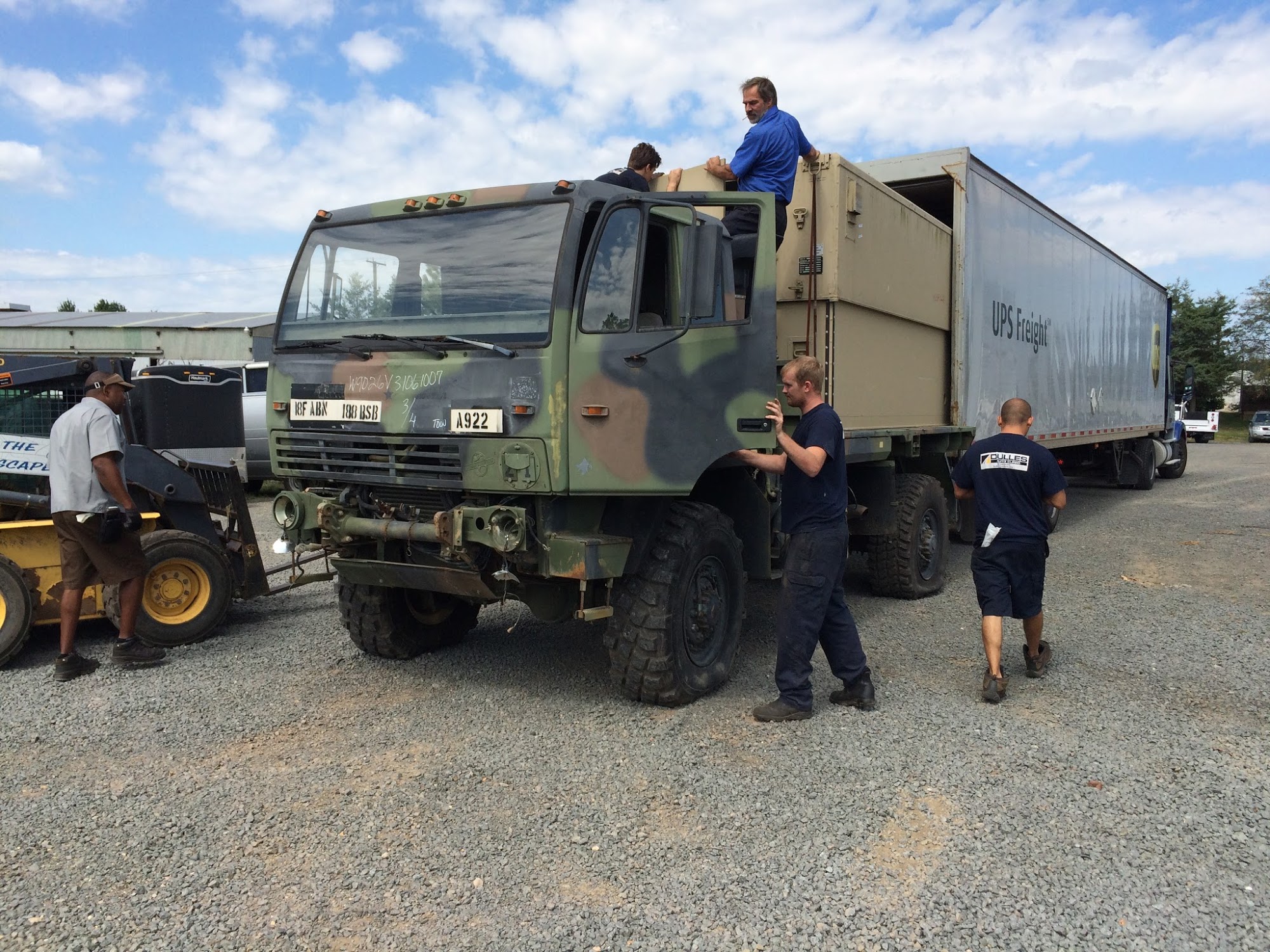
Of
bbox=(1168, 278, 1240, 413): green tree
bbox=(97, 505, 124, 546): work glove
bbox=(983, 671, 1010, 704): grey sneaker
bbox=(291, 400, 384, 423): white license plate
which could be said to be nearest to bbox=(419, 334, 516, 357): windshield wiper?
bbox=(291, 400, 384, 423): white license plate

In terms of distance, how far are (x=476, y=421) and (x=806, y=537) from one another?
1723mm

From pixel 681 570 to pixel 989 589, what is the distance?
5.82 ft

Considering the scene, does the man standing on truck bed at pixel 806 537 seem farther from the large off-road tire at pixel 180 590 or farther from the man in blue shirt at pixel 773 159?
the large off-road tire at pixel 180 590

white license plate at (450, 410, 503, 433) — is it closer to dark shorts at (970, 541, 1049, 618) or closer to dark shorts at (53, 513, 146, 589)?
dark shorts at (53, 513, 146, 589)

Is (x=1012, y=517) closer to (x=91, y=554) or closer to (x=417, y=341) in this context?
(x=417, y=341)

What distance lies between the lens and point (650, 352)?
4.55 meters

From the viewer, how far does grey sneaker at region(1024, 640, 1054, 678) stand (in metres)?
5.52

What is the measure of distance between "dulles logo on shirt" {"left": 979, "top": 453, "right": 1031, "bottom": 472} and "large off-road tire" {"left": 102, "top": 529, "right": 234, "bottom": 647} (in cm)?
483

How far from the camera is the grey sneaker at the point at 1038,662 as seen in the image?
5516 millimetres

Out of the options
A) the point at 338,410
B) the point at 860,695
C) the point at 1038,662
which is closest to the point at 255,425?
the point at 338,410

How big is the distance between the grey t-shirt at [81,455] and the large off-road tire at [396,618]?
4.74ft

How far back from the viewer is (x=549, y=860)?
342 centimetres

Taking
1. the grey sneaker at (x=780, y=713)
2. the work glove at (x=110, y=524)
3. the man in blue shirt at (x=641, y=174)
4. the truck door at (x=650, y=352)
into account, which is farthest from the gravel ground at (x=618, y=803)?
the man in blue shirt at (x=641, y=174)

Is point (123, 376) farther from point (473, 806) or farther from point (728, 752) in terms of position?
point (728, 752)
